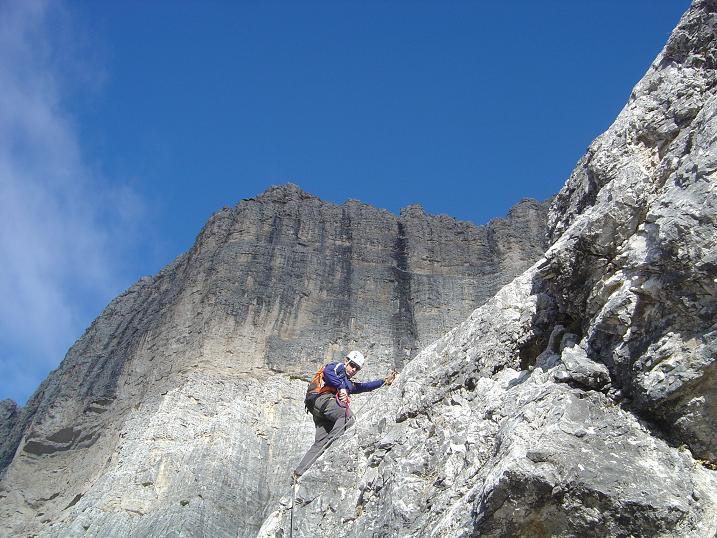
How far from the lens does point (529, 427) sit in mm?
5949

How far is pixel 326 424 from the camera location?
33.5 feet

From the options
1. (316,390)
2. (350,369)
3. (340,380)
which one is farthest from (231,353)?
(340,380)

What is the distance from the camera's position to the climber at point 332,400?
9742 mm

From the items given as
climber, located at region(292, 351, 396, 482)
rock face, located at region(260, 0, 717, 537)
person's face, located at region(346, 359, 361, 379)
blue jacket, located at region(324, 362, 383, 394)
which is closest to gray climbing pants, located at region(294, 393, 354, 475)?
climber, located at region(292, 351, 396, 482)

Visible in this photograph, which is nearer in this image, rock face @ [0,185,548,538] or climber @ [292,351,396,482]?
climber @ [292,351,396,482]

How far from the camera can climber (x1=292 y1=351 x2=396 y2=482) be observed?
974 cm

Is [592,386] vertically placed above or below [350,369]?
below

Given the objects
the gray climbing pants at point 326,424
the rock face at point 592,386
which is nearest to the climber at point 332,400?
the gray climbing pants at point 326,424

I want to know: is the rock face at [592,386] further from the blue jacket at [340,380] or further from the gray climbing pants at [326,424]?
the blue jacket at [340,380]

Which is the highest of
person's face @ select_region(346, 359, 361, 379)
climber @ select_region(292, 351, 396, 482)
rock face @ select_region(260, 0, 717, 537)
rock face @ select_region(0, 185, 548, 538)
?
rock face @ select_region(0, 185, 548, 538)

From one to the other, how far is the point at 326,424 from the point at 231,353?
24.2 m

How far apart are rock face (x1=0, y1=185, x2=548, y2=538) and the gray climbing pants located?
1549 centimetres

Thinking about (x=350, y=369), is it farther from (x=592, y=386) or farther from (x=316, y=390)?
(x=592, y=386)

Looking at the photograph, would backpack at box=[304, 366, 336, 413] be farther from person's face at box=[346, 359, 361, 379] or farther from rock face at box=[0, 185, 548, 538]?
rock face at box=[0, 185, 548, 538]
